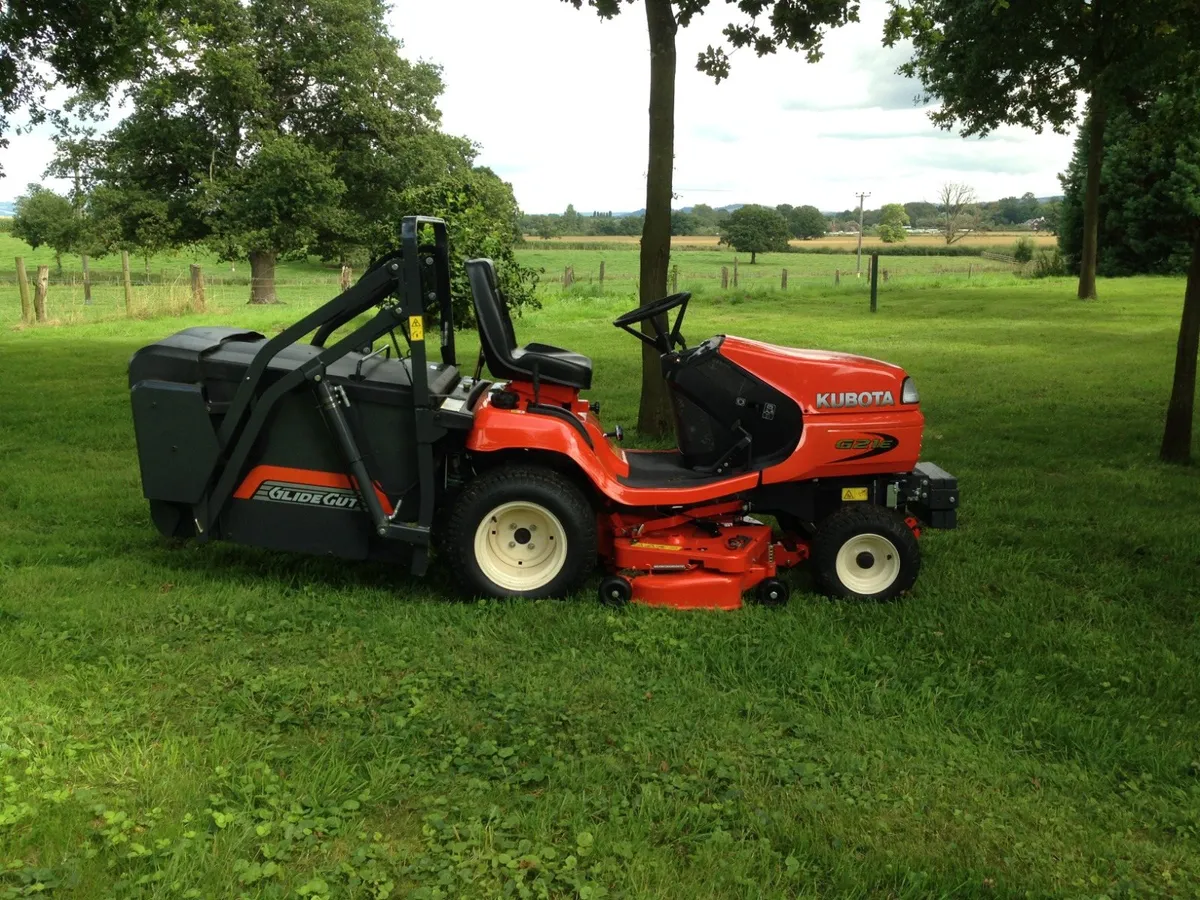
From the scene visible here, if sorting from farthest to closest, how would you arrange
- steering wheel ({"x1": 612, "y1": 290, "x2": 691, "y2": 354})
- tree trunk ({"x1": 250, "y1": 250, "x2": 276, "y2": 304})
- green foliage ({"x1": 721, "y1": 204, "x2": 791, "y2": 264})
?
green foliage ({"x1": 721, "y1": 204, "x2": 791, "y2": 264}), tree trunk ({"x1": 250, "y1": 250, "x2": 276, "y2": 304}), steering wheel ({"x1": 612, "y1": 290, "x2": 691, "y2": 354})

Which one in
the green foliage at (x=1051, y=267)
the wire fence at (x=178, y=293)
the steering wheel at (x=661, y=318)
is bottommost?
the wire fence at (x=178, y=293)

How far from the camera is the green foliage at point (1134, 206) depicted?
32531 mm

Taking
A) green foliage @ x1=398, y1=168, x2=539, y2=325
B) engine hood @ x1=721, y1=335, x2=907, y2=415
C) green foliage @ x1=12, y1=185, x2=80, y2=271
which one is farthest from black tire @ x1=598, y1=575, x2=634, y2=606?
green foliage @ x1=12, y1=185, x2=80, y2=271

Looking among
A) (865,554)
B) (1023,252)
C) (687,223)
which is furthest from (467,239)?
(687,223)

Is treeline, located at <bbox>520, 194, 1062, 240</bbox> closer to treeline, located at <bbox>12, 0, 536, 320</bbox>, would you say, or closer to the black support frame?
treeline, located at <bbox>12, 0, 536, 320</bbox>

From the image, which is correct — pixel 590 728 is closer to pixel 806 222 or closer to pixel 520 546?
pixel 520 546

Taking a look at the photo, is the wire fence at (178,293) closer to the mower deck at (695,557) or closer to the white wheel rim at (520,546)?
the white wheel rim at (520,546)

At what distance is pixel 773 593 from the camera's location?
16.0 ft

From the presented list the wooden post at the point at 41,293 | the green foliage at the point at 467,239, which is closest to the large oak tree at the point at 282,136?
the wooden post at the point at 41,293

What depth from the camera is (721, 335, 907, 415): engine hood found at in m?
4.89

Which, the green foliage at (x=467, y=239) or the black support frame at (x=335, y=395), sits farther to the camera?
the green foliage at (x=467, y=239)

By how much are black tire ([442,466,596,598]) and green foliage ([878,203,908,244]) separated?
74.9 m

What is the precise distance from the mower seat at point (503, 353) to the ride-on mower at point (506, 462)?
0.4 inches

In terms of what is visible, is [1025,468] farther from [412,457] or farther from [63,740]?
[63,740]
